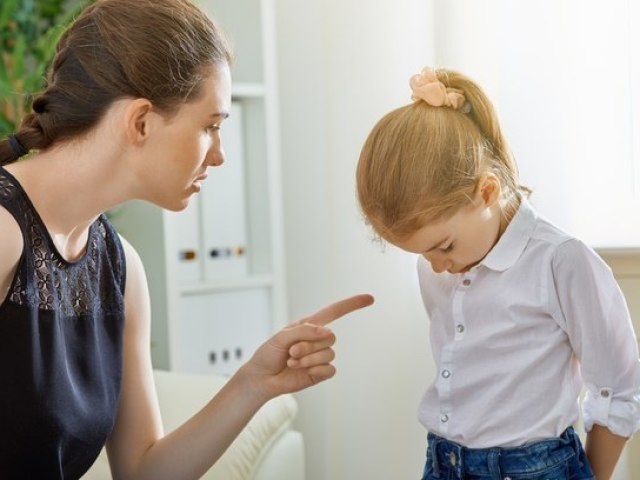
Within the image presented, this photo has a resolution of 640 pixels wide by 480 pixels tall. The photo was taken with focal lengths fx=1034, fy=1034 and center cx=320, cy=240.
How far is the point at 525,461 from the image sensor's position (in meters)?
1.36

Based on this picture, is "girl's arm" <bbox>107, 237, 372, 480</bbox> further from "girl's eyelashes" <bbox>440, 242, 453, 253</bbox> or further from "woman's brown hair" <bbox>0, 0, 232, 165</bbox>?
"woman's brown hair" <bbox>0, 0, 232, 165</bbox>

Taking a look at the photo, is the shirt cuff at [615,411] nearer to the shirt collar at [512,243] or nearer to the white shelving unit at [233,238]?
the shirt collar at [512,243]

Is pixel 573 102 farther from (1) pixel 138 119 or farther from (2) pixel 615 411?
(1) pixel 138 119

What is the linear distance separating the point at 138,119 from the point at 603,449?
769mm

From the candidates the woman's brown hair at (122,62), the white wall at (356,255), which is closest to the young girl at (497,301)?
the woman's brown hair at (122,62)

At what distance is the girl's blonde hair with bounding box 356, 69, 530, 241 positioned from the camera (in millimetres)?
1335

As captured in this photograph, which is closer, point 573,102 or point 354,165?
point 573,102

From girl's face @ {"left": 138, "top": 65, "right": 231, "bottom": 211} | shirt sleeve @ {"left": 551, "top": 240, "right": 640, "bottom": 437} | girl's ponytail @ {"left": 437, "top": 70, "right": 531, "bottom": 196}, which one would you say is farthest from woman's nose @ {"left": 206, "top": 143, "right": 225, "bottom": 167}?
shirt sleeve @ {"left": 551, "top": 240, "right": 640, "bottom": 437}

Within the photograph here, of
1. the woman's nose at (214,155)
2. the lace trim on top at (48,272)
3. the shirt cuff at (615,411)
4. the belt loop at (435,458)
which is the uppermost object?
the woman's nose at (214,155)

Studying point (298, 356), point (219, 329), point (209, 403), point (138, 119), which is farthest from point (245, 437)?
point (219, 329)

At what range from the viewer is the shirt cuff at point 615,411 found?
4.43 feet

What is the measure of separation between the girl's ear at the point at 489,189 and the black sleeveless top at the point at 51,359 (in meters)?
0.57

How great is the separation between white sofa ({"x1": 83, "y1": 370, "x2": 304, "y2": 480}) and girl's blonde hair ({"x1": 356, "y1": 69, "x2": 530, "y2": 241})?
65cm

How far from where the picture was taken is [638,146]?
188 cm
